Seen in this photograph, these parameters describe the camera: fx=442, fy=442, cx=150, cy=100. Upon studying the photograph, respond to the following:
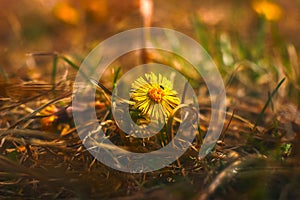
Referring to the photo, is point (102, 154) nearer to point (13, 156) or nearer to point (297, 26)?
point (13, 156)

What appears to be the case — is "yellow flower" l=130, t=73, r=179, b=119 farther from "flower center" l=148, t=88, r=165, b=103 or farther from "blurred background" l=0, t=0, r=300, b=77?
"blurred background" l=0, t=0, r=300, b=77

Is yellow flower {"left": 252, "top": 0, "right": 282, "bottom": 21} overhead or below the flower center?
overhead

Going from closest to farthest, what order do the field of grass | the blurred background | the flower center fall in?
1. the field of grass
2. the flower center
3. the blurred background

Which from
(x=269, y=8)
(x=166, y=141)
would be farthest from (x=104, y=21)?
(x=166, y=141)

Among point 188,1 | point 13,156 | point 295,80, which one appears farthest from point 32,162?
point 188,1

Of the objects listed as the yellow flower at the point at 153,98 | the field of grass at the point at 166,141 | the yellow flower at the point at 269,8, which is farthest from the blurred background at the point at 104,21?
the yellow flower at the point at 153,98

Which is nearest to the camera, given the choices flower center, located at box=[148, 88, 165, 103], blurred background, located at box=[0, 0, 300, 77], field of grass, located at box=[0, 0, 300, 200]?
field of grass, located at box=[0, 0, 300, 200]

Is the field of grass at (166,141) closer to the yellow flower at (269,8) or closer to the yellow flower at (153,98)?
the yellow flower at (153,98)

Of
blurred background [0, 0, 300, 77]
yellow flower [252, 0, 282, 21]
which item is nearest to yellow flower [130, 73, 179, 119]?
blurred background [0, 0, 300, 77]

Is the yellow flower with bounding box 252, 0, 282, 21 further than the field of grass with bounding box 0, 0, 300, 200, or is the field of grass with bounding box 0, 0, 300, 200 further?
the yellow flower with bounding box 252, 0, 282, 21
